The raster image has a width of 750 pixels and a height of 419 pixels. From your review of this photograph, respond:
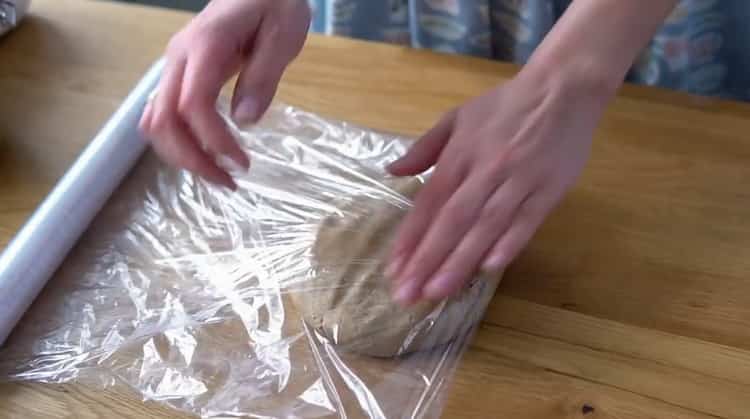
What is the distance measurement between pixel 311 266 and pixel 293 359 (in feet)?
0.22

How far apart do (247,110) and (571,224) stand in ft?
0.82

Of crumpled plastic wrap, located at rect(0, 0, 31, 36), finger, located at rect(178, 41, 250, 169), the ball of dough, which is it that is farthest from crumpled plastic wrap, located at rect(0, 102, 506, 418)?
crumpled plastic wrap, located at rect(0, 0, 31, 36)

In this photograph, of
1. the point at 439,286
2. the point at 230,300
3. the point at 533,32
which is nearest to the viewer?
the point at 439,286

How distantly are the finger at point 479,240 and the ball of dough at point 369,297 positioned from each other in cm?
7

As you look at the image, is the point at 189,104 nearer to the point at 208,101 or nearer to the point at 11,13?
the point at 208,101

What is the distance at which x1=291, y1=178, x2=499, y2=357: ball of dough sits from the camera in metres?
0.53

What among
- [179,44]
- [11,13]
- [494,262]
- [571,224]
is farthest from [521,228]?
[11,13]

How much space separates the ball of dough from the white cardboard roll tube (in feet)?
0.60

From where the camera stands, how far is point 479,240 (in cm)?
46

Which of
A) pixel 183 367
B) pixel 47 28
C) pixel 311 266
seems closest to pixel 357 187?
pixel 311 266

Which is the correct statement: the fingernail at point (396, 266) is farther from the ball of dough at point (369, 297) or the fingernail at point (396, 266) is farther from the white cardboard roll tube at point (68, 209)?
the white cardboard roll tube at point (68, 209)

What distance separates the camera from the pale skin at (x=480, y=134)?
47cm

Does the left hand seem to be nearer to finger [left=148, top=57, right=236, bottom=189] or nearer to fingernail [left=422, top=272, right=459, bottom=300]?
fingernail [left=422, top=272, right=459, bottom=300]

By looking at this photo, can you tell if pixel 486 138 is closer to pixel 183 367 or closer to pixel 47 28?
pixel 183 367
